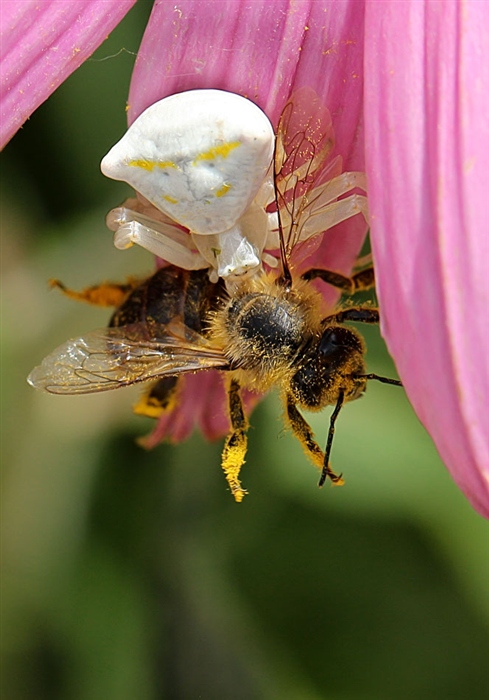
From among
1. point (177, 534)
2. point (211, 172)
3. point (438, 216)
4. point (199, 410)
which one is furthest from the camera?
point (177, 534)

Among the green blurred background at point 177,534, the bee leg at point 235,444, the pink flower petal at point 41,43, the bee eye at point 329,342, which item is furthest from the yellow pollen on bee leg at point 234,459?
the pink flower petal at point 41,43

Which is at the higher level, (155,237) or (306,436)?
(155,237)

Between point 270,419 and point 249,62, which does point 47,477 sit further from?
point 249,62

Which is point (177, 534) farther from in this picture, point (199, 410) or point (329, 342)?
point (329, 342)

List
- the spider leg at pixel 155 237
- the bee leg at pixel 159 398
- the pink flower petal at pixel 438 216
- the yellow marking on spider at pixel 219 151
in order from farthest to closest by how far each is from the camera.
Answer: the bee leg at pixel 159 398 → the spider leg at pixel 155 237 → the yellow marking on spider at pixel 219 151 → the pink flower petal at pixel 438 216

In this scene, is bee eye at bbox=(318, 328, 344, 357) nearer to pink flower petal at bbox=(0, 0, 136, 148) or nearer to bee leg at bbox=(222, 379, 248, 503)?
bee leg at bbox=(222, 379, 248, 503)

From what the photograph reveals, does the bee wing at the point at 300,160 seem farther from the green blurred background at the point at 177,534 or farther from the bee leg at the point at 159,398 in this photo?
the green blurred background at the point at 177,534

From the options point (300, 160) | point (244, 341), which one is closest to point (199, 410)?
point (244, 341)

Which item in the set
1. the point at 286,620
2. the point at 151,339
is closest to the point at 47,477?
the point at 286,620
